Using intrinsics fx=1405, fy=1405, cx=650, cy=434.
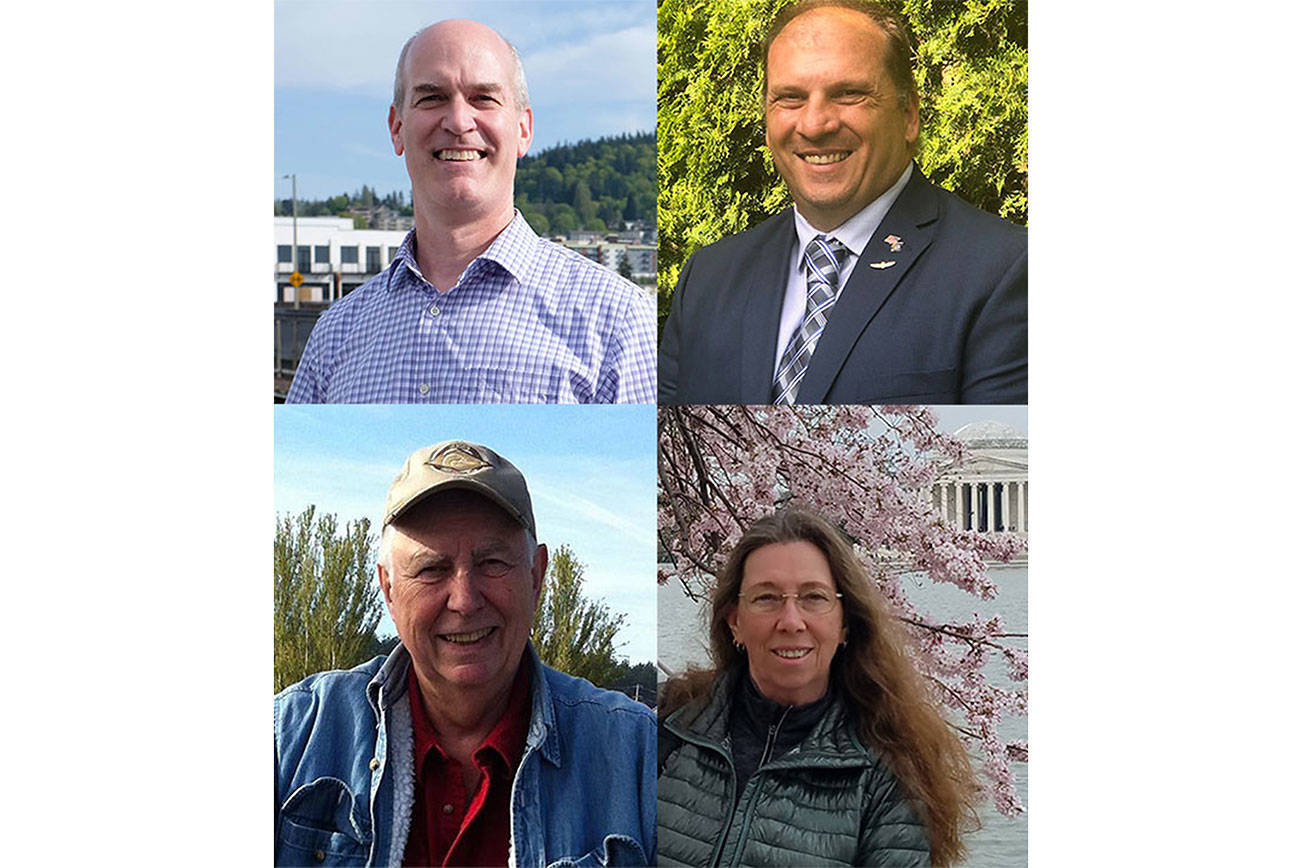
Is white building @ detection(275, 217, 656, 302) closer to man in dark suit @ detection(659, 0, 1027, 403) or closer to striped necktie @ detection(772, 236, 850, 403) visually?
man in dark suit @ detection(659, 0, 1027, 403)

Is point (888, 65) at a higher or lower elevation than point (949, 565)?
higher

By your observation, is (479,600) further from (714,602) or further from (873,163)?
(873,163)

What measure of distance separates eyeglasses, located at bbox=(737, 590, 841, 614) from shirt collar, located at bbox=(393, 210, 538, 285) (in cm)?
122

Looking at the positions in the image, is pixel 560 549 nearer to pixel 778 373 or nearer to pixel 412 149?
pixel 778 373

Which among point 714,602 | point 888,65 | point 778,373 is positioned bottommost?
point 714,602

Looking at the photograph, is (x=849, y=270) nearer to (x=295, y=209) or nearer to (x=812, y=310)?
(x=812, y=310)

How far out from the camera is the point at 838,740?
4246mm

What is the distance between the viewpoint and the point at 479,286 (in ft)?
14.4

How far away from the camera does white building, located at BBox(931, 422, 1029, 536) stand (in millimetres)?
4246

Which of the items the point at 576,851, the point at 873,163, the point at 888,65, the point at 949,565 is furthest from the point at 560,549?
the point at 888,65

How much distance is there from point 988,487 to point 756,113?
1353 millimetres

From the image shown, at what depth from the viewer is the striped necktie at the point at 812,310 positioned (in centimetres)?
427

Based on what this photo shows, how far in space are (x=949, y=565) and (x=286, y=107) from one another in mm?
2538

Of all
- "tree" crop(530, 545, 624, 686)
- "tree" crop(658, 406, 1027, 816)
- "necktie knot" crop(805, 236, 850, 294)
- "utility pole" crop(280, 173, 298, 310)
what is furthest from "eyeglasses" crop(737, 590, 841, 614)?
"utility pole" crop(280, 173, 298, 310)
